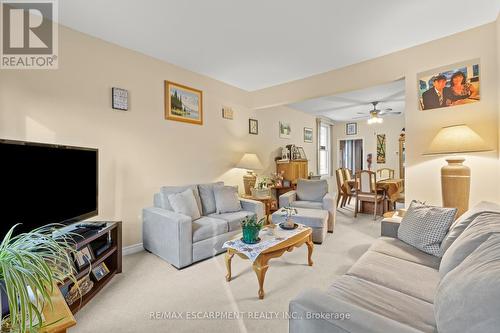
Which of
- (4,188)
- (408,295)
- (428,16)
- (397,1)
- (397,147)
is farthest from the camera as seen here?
(397,147)

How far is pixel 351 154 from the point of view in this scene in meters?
7.73

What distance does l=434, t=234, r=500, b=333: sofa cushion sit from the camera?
0.69 meters

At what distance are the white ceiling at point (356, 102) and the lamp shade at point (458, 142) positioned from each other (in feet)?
6.76

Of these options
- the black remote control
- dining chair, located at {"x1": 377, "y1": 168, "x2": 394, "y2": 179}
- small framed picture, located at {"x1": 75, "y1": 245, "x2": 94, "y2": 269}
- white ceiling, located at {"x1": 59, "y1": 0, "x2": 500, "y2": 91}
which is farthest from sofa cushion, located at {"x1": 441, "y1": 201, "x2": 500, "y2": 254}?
dining chair, located at {"x1": 377, "y1": 168, "x2": 394, "y2": 179}

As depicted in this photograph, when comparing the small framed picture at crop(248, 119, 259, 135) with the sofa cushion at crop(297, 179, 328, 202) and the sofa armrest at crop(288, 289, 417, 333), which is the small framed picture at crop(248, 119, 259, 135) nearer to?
the sofa cushion at crop(297, 179, 328, 202)

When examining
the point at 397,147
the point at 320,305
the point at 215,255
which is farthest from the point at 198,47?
the point at 397,147

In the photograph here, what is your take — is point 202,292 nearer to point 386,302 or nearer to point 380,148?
point 386,302

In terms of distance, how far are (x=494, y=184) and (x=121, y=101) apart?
4.40 metres

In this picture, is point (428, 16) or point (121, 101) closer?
point (428, 16)

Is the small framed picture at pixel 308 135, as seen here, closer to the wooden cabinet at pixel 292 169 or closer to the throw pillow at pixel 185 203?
the wooden cabinet at pixel 292 169

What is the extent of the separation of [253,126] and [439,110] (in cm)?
308

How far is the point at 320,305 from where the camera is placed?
3.24 ft

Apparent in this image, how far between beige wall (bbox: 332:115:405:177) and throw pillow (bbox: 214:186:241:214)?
5.39 m

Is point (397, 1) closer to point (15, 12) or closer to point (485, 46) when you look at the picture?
point (485, 46)
